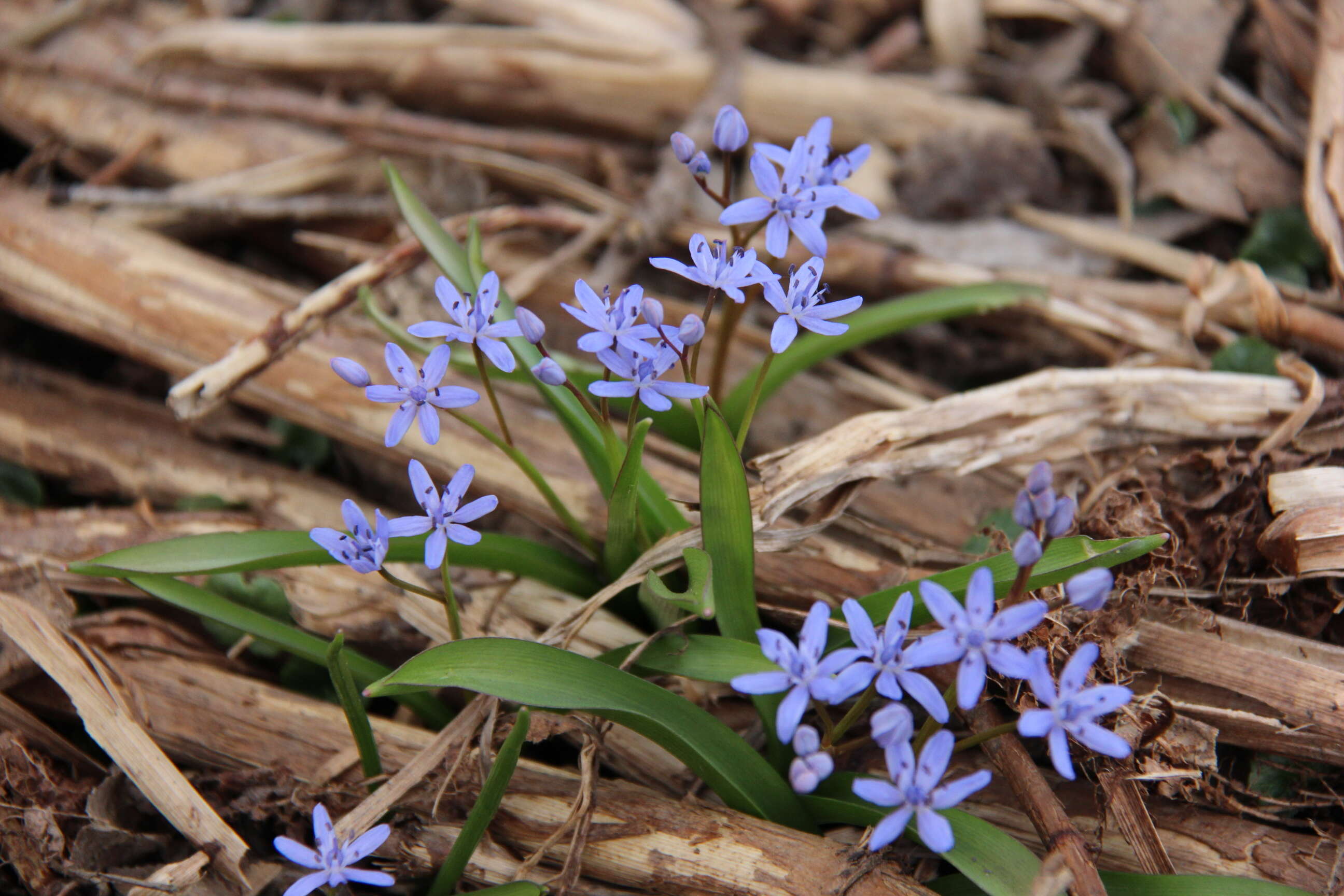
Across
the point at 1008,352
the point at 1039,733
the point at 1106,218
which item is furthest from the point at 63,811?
the point at 1106,218

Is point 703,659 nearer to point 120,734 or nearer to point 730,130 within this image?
point 730,130

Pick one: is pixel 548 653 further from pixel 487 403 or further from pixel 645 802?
pixel 487 403

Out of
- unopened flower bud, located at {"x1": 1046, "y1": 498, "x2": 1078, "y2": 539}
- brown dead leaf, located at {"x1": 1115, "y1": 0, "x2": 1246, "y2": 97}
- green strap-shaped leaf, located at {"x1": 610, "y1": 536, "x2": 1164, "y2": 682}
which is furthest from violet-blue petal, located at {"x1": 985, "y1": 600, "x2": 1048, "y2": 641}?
brown dead leaf, located at {"x1": 1115, "y1": 0, "x2": 1246, "y2": 97}

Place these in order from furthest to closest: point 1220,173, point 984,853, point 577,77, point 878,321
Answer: point 577,77 < point 1220,173 < point 878,321 < point 984,853

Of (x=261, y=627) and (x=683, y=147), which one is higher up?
(x=683, y=147)

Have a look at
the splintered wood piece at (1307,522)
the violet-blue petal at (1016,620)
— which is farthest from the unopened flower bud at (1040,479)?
the splintered wood piece at (1307,522)

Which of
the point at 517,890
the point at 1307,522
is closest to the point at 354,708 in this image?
the point at 517,890

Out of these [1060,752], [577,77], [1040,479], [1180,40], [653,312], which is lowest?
[1060,752]

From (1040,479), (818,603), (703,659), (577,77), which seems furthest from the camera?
(577,77)
